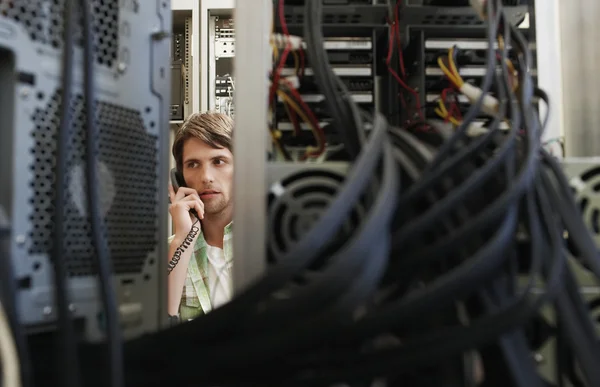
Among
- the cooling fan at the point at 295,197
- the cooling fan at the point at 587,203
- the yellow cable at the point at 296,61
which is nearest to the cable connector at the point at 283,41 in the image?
the yellow cable at the point at 296,61

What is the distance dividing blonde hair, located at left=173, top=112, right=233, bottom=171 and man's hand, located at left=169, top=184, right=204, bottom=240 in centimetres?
17

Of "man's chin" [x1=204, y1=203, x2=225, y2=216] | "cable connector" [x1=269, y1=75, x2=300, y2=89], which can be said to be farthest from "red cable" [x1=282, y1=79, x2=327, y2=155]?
"man's chin" [x1=204, y1=203, x2=225, y2=216]

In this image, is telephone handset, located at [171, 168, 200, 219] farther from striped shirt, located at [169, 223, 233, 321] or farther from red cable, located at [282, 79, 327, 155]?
red cable, located at [282, 79, 327, 155]

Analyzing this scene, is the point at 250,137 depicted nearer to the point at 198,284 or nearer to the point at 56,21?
the point at 56,21

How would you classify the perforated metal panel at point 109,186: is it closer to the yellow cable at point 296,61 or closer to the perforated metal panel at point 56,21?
the perforated metal panel at point 56,21

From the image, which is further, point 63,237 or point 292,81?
point 292,81

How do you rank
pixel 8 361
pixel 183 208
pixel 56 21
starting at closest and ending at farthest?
1. pixel 8 361
2. pixel 56 21
3. pixel 183 208

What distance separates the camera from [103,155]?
409 mm

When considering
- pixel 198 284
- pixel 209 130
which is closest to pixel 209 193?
pixel 209 130

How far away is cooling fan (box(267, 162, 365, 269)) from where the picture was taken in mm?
422

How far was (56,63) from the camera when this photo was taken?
14.3 inches

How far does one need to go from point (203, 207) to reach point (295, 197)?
3.46ft

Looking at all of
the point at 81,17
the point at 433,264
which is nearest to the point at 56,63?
the point at 81,17

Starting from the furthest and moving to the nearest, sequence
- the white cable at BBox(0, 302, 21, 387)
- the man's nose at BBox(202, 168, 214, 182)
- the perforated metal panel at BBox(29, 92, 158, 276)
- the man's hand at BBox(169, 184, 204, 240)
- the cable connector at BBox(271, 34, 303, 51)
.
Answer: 1. the man's nose at BBox(202, 168, 214, 182)
2. the man's hand at BBox(169, 184, 204, 240)
3. the cable connector at BBox(271, 34, 303, 51)
4. the perforated metal panel at BBox(29, 92, 158, 276)
5. the white cable at BBox(0, 302, 21, 387)
